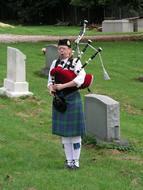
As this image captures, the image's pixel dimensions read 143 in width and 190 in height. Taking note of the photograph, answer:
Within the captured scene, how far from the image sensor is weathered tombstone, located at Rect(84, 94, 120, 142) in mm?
8812

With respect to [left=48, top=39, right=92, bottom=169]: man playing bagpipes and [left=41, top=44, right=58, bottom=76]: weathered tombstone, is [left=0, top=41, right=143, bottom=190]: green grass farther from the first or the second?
[left=41, top=44, right=58, bottom=76]: weathered tombstone

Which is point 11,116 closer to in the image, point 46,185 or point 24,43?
point 46,185

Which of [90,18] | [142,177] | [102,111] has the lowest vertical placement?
[142,177]

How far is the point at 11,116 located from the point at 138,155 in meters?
3.48

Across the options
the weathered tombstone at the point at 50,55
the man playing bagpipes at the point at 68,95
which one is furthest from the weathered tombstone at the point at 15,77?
the man playing bagpipes at the point at 68,95

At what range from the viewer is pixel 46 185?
6.66 m

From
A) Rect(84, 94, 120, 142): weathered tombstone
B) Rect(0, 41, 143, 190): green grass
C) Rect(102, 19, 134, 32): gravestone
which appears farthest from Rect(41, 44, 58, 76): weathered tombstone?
Rect(102, 19, 134, 32): gravestone

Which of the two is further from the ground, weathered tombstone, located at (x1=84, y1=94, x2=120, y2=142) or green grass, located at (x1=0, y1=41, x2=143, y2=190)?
weathered tombstone, located at (x1=84, y1=94, x2=120, y2=142)

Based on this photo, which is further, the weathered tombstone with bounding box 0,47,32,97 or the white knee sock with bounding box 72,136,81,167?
the weathered tombstone with bounding box 0,47,32,97

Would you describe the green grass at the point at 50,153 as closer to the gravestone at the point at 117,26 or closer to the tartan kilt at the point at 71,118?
the tartan kilt at the point at 71,118

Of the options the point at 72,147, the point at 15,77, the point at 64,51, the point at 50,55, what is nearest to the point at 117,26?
the point at 50,55

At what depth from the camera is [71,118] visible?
7273 mm

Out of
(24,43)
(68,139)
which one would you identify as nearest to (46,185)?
(68,139)

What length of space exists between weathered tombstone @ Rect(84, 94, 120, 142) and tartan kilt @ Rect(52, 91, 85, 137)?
59.1 inches
